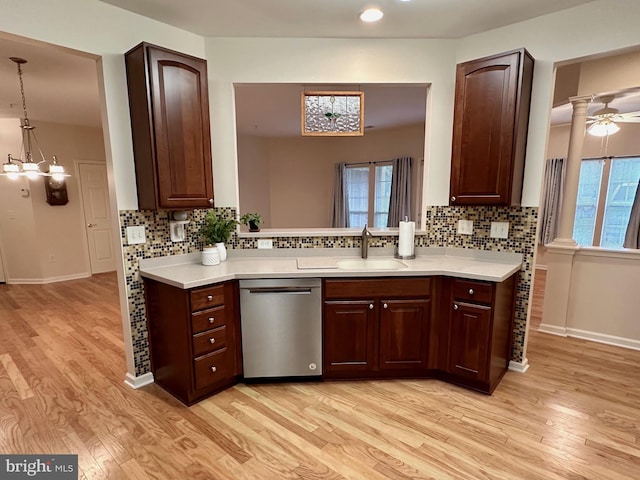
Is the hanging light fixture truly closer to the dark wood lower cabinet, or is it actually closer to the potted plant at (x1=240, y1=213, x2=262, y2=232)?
the dark wood lower cabinet

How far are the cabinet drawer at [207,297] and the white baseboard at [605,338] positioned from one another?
10.9 ft

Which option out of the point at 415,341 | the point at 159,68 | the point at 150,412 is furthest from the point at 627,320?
the point at 159,68

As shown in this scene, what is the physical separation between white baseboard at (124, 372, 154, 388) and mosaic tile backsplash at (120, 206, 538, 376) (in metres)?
0.04

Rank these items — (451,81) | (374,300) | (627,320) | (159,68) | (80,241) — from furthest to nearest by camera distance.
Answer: (80,241) → (627,320) → (451,81) → (374,300) → (159,68)

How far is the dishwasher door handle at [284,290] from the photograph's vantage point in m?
2.33

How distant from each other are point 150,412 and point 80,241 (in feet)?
16.1

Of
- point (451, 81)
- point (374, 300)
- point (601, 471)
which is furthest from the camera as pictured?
point (451, 81)

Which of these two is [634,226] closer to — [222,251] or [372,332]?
[372,332]

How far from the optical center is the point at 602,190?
18.5 feet

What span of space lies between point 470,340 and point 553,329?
1645 mm

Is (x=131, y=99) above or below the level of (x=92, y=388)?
above

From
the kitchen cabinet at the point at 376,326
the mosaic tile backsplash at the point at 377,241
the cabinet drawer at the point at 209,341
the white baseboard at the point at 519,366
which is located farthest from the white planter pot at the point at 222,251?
the white baseboard at the point at 519,366

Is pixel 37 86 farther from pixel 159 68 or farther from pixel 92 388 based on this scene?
pixel 92 388

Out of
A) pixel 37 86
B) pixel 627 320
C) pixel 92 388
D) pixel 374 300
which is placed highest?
pixel 37 86
